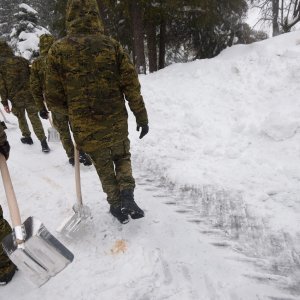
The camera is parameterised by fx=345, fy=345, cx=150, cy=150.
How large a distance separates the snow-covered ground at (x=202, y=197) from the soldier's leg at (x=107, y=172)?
0.38m

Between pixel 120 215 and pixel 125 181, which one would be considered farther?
pixel 120 215

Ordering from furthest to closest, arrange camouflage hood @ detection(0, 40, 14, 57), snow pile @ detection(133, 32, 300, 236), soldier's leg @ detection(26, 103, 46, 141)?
soldier's leg @ detection(26, 103, 46, 141)
camouflage hood @ detection(0, 40, 14, 57)
snow pile @ detection(133, 32, 300, 236)

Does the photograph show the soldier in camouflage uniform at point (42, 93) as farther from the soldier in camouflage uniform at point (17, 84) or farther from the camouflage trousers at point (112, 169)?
the camouflage trousers at point (112, 169)

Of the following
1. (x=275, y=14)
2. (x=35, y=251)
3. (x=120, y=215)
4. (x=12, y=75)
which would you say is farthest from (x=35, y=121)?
(x=275, y=14)

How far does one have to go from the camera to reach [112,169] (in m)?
3.64

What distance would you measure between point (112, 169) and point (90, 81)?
963mm

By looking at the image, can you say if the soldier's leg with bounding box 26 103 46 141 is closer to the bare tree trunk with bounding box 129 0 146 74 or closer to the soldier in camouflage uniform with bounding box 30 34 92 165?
the soldier in camouflage uniform with bounding box 30 34 92 165

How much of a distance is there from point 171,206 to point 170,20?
8654mm

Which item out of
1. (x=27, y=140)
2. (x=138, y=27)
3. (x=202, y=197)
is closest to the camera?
(x=202, y=197)

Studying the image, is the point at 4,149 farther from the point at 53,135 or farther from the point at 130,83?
the point at 53,135

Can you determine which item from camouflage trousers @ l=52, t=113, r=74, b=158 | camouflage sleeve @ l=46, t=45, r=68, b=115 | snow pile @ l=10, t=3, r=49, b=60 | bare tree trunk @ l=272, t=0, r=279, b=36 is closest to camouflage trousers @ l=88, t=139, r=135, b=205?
camouflage sleeve @ l=46, t=45, r=68, b=115

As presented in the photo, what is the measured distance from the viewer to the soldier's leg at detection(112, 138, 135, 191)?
3.58 meters

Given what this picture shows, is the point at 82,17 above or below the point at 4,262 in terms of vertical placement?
above

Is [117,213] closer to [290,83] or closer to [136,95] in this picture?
[136,95]
